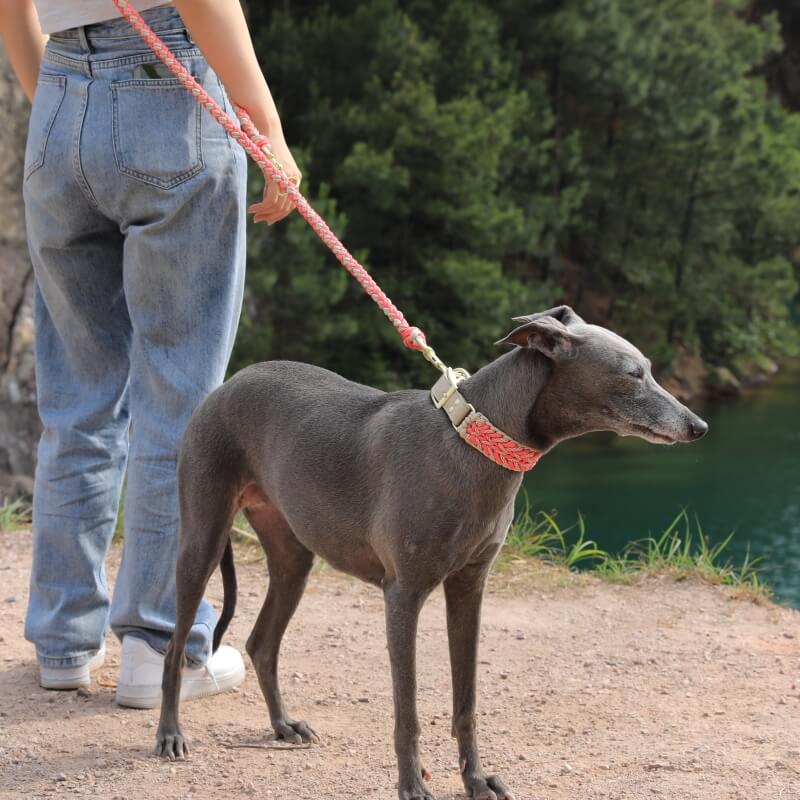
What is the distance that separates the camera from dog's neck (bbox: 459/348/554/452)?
2570 millimetres

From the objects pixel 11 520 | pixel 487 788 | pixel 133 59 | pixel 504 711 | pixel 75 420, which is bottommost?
pixel 11 520

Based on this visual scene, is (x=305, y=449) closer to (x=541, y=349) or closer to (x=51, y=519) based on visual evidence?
(x=541, y=349)

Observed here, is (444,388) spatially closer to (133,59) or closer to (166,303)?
(166,303)

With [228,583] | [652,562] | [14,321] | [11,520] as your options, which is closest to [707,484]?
[652,562]

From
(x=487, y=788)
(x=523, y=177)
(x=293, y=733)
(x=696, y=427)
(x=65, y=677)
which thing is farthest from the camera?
(x=523, y=177)

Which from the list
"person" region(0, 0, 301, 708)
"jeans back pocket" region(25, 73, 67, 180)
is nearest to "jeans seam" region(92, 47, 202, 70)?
"person" region(0, 0, 301, 708)

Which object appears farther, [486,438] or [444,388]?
[444,388]

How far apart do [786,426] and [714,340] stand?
2866mm

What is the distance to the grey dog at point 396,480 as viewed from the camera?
2555 mm

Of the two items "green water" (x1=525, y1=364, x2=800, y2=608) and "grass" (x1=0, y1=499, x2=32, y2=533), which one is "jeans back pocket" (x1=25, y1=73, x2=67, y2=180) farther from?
"green water" (x1=525, y1=364, x2=800, y2=608)

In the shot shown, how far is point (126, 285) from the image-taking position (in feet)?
10.8

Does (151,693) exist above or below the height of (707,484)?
above

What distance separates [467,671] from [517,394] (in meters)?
0.73

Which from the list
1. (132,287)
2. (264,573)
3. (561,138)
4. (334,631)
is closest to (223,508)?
(132,287)
